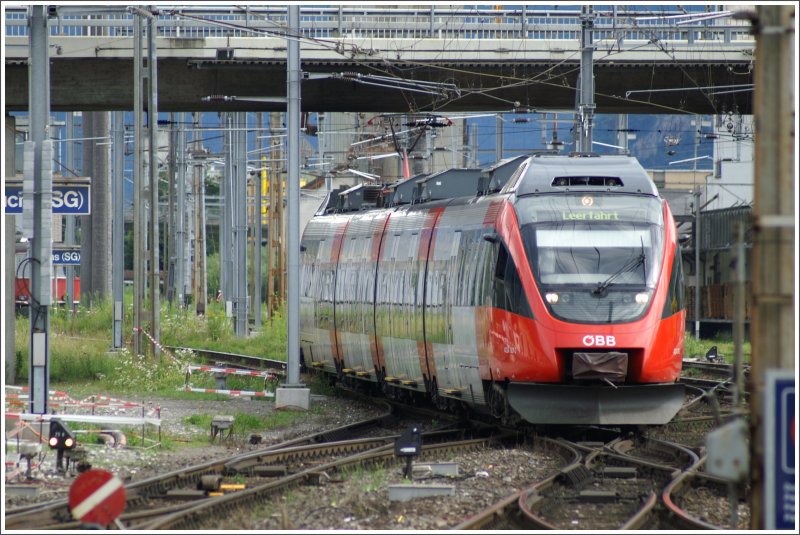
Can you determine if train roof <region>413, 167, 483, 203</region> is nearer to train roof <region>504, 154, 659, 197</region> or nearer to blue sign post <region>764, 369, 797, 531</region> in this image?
train roof <region>504, 154, 659, 197</region>

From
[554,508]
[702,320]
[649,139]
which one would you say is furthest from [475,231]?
[649,139]

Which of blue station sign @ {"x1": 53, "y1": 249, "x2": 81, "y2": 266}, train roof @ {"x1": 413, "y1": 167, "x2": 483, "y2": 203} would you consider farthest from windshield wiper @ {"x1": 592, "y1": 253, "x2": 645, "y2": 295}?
blue station sign @ {"x1": 53, "y1": 249, "x2": 81, "y2": 266}

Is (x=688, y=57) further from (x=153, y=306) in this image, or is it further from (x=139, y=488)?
(x=139, y=488)

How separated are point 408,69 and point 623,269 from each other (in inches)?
499

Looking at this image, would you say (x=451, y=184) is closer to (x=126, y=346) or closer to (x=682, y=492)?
(x=682, y=492)

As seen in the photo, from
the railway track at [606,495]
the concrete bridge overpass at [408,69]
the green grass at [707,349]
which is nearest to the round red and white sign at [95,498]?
the railway track at [606,495]

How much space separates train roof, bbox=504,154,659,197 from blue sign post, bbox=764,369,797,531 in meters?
9.56

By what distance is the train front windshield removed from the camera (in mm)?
15609

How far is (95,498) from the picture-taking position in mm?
9453

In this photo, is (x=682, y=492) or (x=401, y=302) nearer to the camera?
(x=682, y=492)

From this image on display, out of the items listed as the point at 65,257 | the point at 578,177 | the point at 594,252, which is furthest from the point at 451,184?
the point at 65,257

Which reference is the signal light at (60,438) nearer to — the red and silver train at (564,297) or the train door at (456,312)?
the red and silver train at (564,297)

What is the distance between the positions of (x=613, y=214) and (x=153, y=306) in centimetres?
1407

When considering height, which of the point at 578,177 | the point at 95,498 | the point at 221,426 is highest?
the point at 578,177
